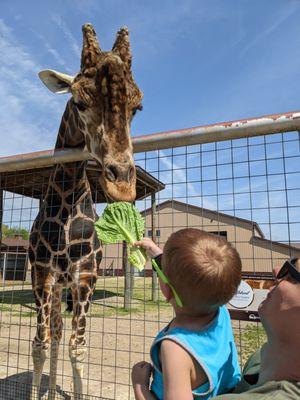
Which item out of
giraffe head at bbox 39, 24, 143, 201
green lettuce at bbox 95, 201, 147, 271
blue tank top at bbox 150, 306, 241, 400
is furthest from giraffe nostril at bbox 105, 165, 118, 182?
blue tank top at bbox 150, 306, 241, 400

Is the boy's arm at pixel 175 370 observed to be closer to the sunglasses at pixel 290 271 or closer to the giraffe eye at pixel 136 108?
the sunglasses at pixel 290 271

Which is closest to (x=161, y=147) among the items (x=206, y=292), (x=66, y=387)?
(x=206, y=292)

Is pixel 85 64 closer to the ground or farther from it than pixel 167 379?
farther from it

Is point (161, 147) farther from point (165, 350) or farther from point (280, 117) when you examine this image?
point (165, 350)

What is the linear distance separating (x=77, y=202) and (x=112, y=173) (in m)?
1.55

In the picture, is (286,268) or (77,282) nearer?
(286,268)

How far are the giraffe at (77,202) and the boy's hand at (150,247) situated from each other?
1.11 metres

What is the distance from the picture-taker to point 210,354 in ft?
4.61

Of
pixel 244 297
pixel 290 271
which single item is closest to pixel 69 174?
pixel 244 297

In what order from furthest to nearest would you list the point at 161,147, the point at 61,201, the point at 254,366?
the point at 61,201 → the point at 161,147 → the point at 254,366

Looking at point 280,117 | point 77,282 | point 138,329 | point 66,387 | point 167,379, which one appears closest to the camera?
point 167,379

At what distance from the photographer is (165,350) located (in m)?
1.34

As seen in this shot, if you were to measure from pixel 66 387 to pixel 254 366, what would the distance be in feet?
13.7

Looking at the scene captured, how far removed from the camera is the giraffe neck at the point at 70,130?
3.90 metres
